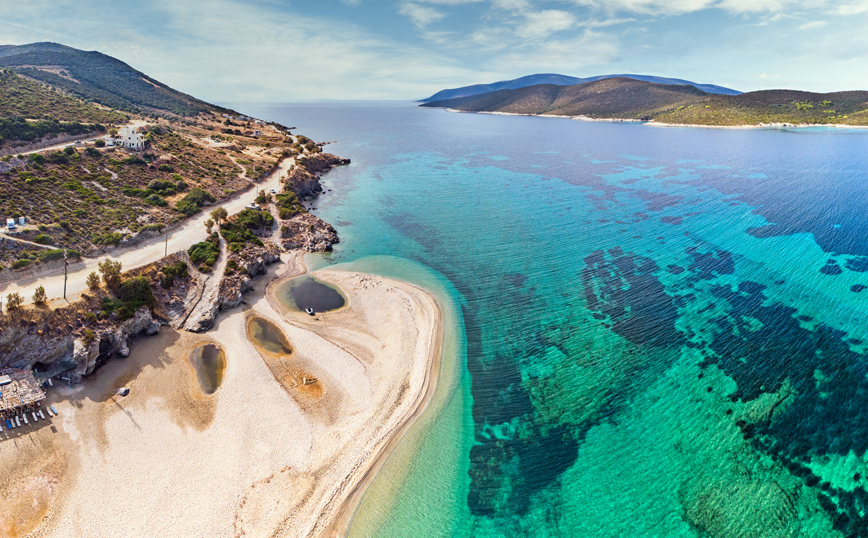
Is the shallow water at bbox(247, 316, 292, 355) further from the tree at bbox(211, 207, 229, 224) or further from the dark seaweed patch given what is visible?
the dark seaweed patch

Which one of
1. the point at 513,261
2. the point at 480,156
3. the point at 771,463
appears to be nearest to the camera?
the point at 771,463

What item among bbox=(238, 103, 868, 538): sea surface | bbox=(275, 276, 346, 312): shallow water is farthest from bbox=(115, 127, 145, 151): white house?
bbox=(275, 276, 346, 312): shallow water

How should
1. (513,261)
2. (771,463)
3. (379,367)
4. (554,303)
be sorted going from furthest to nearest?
1. (513,261)
2. (554,303)
3. (379,367)
4. (771,463)

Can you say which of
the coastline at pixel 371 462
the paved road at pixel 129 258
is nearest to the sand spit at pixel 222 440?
the coastline at pixel 371 462

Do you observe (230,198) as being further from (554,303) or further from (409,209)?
(554,303)

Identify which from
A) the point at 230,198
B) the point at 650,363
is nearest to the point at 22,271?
the point at 230,198

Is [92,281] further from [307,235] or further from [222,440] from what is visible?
[307,235]
